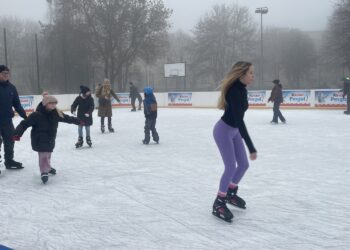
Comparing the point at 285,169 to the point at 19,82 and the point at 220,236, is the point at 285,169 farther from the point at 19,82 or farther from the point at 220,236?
the point at 19,82

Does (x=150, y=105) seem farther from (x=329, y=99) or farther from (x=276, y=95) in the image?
(x=329, y=99)

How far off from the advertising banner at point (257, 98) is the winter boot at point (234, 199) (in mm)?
15578

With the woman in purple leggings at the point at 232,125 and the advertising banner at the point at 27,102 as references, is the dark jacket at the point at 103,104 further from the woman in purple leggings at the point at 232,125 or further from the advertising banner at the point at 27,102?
the advertising banner at the point at 27,102

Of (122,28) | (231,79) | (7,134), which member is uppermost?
(122,28)

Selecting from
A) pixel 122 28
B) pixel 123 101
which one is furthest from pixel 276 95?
pixel 122 28

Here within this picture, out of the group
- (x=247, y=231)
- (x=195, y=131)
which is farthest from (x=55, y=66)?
(x=247, y=231)

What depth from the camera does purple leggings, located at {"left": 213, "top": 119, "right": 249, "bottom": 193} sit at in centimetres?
369

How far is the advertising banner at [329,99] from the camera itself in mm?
17172

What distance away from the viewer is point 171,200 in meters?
4.48

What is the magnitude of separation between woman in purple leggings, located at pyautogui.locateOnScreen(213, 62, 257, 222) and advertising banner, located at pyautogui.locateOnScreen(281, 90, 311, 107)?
600 inches

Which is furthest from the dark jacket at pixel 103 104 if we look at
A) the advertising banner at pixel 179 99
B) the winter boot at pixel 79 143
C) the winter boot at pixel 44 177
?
the advertising banner at pixel 179 99

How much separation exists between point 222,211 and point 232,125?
2.73ft

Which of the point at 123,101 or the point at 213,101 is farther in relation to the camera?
the point at 123,101

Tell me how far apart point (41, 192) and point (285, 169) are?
355 centimetres
